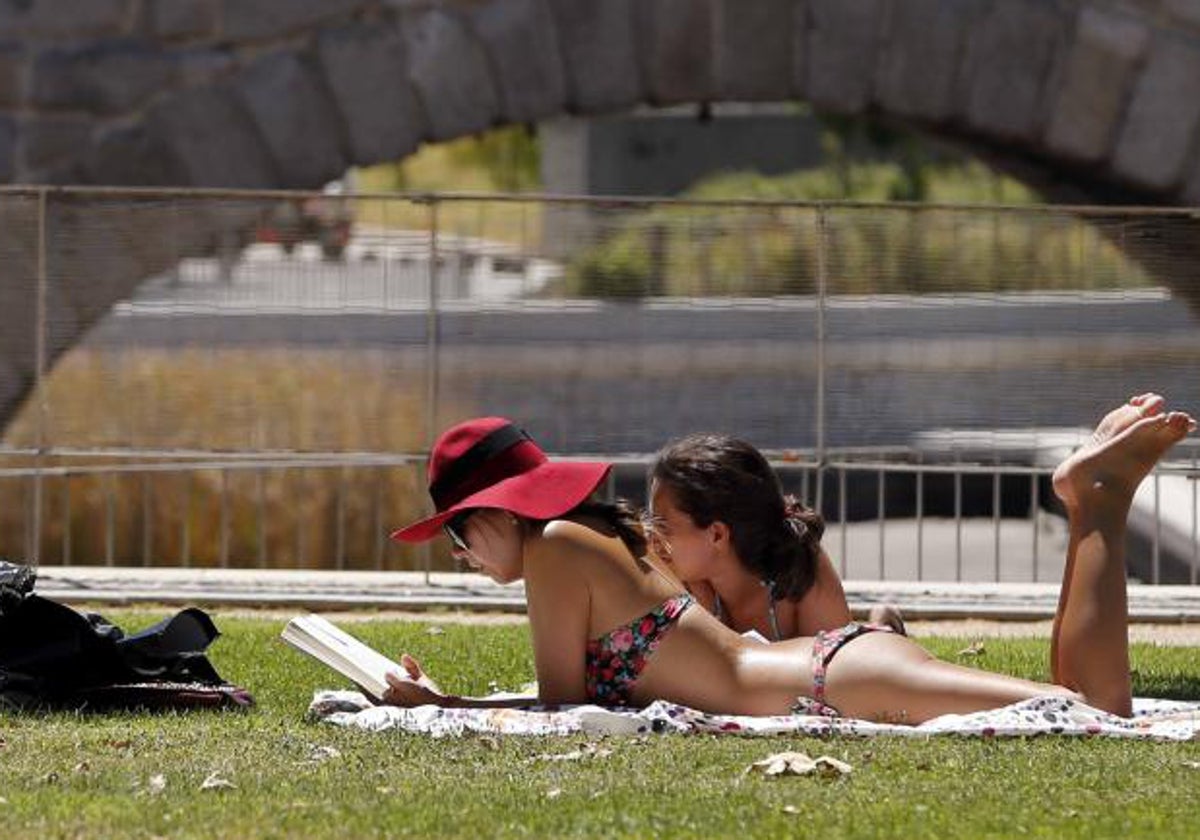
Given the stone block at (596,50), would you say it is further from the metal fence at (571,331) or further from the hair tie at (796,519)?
the hair tie at (796,519)

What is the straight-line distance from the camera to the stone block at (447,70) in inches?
537

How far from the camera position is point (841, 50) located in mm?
13930

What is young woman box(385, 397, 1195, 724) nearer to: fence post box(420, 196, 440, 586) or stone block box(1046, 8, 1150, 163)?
fence post box(420, 196, 440, 586)

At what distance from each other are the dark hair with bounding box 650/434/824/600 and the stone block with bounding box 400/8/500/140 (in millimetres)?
6610

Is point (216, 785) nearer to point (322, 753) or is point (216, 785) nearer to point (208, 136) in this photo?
point (322, 753)

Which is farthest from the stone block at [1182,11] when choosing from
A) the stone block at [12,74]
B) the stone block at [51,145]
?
the stone block at [12,74]

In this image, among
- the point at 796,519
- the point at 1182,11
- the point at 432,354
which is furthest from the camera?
the point at 1182,11

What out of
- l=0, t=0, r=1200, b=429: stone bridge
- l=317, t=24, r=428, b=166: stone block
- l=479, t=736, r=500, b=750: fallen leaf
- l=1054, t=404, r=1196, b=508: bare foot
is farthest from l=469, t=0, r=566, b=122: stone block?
l=479, t=736, r=500, b=750: fallen leaf

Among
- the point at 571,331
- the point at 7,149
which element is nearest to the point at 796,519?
the point at 571,331

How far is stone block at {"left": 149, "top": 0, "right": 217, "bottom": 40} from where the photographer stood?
13352 mm

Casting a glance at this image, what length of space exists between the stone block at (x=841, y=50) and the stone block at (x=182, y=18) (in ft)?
9.75

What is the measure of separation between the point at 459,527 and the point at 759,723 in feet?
3.04

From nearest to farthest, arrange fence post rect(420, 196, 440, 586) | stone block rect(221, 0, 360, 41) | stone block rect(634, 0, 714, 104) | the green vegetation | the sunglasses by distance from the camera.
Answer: the sunglasses < fence post rect(420, 196, 440, 586) < the green vegetation < stone block rect(221, 0, 360, 41) < stone block rect(634, 0, 714, 104)

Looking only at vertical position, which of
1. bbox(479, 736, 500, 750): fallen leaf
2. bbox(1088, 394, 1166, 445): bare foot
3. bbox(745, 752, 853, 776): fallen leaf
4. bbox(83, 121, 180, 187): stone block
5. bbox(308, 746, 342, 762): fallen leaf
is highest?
bbox(83, 121, 180, 187): stone block
